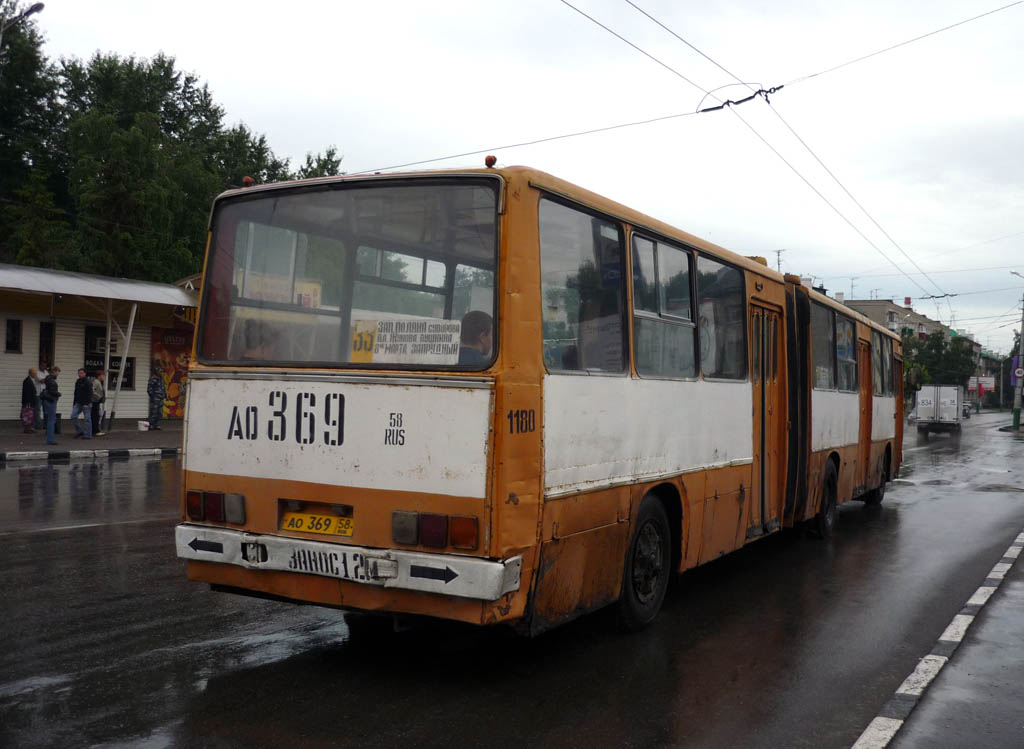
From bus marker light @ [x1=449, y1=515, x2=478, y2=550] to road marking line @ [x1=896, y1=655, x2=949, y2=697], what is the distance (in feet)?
8.83

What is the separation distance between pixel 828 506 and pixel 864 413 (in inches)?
99.0

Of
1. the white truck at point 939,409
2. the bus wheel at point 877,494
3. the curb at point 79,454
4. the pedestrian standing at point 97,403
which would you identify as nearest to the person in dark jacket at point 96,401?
the pedestrian standing at point 97,403

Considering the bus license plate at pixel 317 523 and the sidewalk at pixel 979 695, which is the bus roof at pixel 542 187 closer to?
the bus license plate at pixel 317 523

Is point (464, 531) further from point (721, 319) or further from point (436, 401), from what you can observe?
point (721, 319)

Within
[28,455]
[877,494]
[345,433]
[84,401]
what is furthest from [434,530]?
[84,401]

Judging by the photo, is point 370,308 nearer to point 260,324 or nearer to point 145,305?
point 260,324

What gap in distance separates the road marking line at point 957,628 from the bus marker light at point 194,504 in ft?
16.9

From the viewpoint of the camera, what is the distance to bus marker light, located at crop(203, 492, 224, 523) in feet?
18.4

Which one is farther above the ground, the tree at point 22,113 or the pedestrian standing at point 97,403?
the tree at point 22,113

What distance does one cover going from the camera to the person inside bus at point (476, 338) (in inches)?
196

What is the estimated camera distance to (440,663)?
5711 mm

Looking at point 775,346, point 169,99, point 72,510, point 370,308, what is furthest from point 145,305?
point 169,99

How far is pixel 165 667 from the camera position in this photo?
543 centimetres

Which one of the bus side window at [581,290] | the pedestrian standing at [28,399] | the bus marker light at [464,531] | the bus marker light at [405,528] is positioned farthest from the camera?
the pedestrian standing at [28,399]
